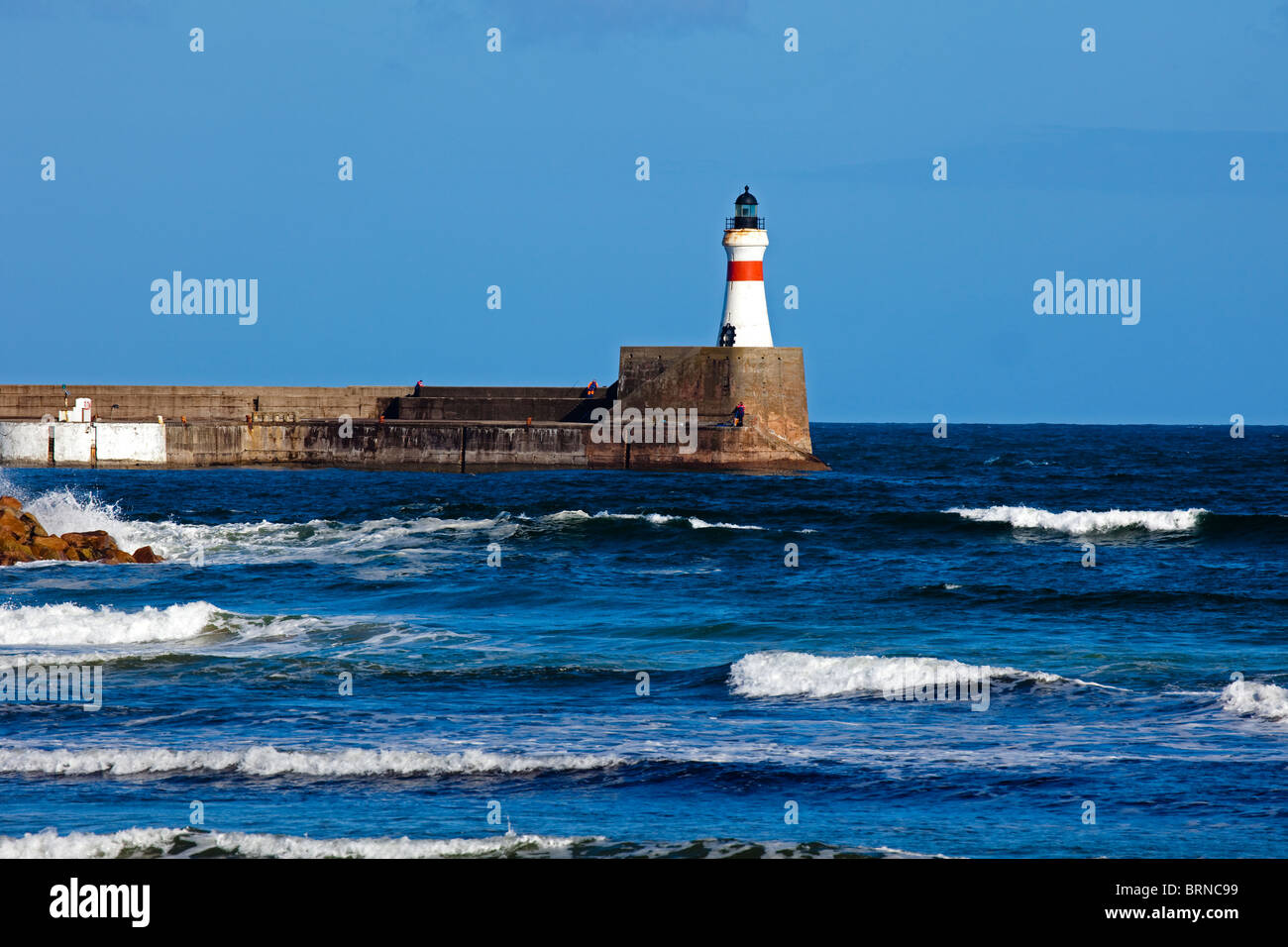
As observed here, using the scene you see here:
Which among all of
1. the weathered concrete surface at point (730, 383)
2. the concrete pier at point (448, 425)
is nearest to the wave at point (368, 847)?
the concrete pier at point (448, 425)

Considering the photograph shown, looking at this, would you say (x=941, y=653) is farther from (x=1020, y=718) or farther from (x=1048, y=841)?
(x=1048, y=841)

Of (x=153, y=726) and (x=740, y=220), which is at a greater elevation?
(x=740, y=220)

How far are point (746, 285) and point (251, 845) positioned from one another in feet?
122

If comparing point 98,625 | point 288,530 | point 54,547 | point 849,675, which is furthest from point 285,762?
point 288,530

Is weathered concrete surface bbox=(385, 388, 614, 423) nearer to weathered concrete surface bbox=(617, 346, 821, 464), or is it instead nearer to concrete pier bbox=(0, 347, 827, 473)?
concrete pier bbox=(0, 347, 827, 473)

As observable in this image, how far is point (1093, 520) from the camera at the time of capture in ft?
87.5

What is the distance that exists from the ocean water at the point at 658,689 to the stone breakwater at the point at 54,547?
0.71m

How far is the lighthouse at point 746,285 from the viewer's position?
42469mm

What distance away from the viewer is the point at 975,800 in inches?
297

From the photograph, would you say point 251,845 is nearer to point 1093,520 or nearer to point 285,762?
point 285,762

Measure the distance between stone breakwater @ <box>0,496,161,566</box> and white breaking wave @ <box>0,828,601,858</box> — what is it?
16.0 m

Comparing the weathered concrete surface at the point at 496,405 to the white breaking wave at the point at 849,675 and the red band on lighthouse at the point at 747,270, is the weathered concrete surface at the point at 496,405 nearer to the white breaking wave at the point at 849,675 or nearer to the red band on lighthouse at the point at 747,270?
the red band on lighthouse at the point at 747,270
